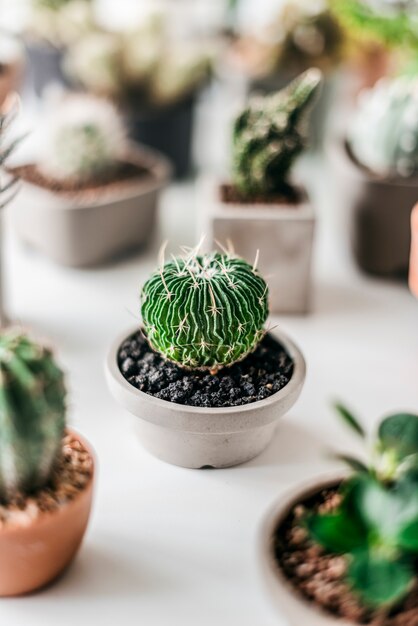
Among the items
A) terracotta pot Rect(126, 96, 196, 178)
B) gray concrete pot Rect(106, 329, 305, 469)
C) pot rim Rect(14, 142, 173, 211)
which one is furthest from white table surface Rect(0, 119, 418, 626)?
terracotta pot Rect(126, 96, 196, 178)

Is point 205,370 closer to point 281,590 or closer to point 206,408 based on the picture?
point 206,408

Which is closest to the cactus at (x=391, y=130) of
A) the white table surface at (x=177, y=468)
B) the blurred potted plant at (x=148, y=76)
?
the white table surface at (x=177, y=468)

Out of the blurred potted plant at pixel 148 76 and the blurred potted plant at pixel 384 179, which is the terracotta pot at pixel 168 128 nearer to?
the blurred potted plant at pixel 148 76

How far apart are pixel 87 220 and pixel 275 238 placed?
346 mm

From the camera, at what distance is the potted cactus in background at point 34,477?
711mm

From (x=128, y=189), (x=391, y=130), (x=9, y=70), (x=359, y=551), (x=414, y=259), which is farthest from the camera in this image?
(x=9, y=70)

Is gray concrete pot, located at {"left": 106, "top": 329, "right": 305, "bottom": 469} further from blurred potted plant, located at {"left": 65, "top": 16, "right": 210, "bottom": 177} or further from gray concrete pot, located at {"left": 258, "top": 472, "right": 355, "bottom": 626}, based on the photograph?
blurred potted plant, located at {"left": 65, "top": 16, "right": 210, "bottom": 177}

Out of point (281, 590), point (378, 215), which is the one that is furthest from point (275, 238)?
point (281, 590)

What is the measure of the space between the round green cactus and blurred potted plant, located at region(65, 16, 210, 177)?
34.0 inches

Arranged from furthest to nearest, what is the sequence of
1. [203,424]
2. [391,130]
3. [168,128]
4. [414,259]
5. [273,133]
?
[168,128]
[391,130]
[273,133]
[414,259]
[203,424]

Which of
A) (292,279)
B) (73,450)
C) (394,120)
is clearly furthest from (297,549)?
(394,120)

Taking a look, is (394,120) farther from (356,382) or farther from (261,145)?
(356,382)

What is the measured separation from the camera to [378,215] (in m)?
1.40

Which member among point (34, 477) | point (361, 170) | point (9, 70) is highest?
point (9, 70)
